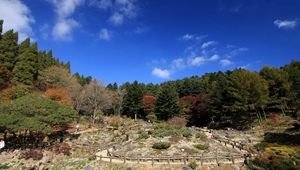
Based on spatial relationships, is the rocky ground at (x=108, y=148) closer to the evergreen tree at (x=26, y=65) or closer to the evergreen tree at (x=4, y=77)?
the evergreen tree at (x=4, y=77)

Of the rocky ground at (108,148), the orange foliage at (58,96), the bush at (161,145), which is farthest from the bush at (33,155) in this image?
the orange foliage at (58,96)

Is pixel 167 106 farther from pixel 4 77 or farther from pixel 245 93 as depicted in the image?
pixel 4 77

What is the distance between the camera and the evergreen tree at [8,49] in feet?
161

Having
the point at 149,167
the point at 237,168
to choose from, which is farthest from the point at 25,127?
the point at 237,168

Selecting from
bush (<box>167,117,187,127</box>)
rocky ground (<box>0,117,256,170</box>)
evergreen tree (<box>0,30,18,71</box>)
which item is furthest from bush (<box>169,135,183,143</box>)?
evergreen tree (<box>0,30,18,71</box>)

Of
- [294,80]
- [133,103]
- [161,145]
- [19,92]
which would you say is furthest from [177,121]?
[19,92]

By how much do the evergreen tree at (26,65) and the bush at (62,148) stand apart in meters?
23.9

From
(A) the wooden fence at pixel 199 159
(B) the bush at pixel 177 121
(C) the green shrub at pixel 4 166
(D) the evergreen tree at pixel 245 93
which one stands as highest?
(D) the evergreen tree at pixel 245 93

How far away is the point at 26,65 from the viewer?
2000 inches

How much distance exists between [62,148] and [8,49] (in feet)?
103

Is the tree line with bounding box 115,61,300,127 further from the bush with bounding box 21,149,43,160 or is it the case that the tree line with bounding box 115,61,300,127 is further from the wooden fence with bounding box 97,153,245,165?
the bush with bounding box 21,149,43,160

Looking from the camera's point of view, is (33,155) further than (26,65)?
No

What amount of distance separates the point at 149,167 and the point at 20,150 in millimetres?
15401

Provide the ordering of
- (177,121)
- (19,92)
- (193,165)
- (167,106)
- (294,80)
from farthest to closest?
(167,106)
(177,121)
(294,80)
(19,92)
(193,165)
